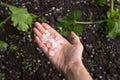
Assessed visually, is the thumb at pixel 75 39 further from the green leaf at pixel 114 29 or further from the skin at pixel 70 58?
the green leaf at pixel 114 29

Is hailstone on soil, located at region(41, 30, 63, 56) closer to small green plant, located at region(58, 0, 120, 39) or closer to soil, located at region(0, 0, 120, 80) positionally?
small green plant, located at region(58, 0, 120, 39)

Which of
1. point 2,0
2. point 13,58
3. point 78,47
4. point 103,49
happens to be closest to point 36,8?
point 2,0

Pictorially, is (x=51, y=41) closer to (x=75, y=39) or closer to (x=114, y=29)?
(x=75, y=39)

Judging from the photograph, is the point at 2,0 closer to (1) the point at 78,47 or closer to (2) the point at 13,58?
(2) the point at 13,58

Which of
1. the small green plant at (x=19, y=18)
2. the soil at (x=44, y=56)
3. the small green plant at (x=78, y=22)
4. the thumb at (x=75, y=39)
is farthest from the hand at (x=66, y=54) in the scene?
the soil at (x=44, y=56)

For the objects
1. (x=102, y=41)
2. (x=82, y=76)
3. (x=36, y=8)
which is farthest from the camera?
(x=36, y=8)

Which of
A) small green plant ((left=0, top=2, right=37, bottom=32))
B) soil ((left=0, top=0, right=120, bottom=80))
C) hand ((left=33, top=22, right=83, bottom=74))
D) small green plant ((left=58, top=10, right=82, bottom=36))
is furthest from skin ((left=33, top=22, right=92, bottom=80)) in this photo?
soil ((left=0, top=0, right=120, bottom=80))

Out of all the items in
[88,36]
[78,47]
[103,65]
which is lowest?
[103,65]
